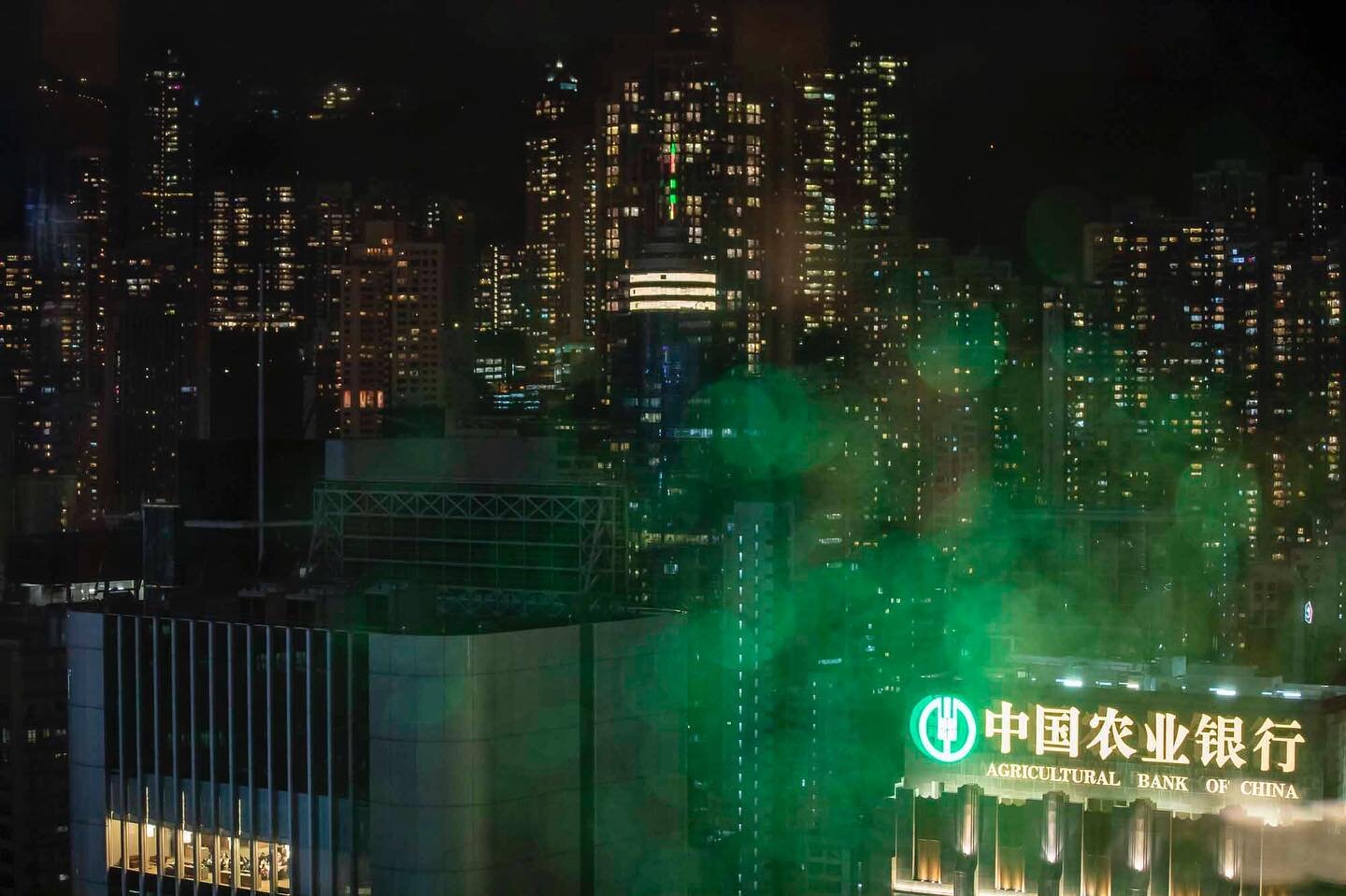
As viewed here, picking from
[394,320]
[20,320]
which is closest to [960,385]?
[394,320]

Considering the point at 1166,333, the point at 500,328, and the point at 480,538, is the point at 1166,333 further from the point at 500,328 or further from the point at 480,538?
the point at 480,538

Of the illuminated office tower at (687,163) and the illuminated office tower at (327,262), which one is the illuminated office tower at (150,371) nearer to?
the illuminated office tower at (327,262)

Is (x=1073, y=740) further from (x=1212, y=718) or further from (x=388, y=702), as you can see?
(x=388, y=702)

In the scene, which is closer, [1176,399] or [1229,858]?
[1229,858]

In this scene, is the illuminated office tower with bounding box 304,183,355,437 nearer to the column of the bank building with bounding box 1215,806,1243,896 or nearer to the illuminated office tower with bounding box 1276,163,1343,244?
the illuminated office tower with bounding box 1276,163,1343,244

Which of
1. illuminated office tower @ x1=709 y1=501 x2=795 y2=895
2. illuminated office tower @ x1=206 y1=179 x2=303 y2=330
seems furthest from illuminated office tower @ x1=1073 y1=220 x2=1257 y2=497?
illuminated office tower @ x1=206 y1=179 x2=303 y2=330

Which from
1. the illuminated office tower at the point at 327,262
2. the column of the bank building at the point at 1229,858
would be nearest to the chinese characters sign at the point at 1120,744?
the column of the bank building at the point at 1229,858
